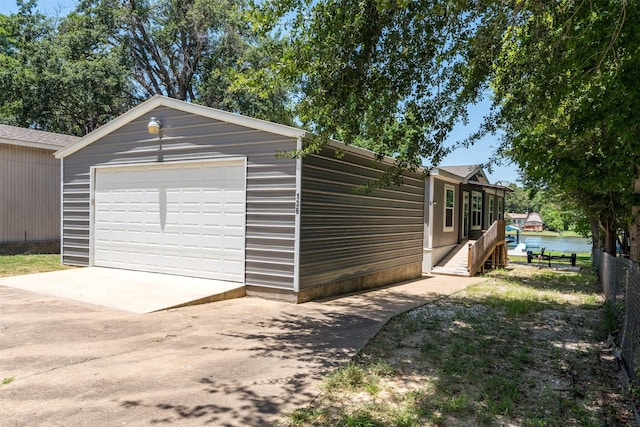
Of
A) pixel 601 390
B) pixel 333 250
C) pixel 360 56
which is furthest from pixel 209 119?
pixel 601 390

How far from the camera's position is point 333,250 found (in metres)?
8.38

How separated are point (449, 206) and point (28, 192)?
14.6 metres

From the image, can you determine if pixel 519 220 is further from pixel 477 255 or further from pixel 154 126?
pixel 154 126

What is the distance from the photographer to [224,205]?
8031 mm

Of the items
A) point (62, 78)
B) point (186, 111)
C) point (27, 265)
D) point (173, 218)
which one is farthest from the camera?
point (62, 78)

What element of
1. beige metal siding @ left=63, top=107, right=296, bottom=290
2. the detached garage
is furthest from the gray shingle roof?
beige metal siding @ left=63, top=107, right=296, bottom=290

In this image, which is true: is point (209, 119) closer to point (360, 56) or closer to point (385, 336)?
point (360, 56)

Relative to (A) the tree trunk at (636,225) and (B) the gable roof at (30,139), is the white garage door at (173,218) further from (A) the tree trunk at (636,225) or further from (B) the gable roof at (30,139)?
(A) the tree trunk at (636,225)

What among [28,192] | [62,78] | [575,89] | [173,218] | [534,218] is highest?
[62,78]

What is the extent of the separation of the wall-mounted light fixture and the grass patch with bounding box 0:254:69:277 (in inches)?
169

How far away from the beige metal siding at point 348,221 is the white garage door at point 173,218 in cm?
131

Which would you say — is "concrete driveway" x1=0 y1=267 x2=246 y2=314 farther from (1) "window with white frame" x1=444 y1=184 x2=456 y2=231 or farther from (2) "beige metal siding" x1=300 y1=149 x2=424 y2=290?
(1) "window with white frame" x1=444 y1=184 x2=456 y2=231

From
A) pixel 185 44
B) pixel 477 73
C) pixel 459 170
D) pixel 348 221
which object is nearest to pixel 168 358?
pixel 348 221

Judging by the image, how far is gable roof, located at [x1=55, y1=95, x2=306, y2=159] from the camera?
23.8ft
